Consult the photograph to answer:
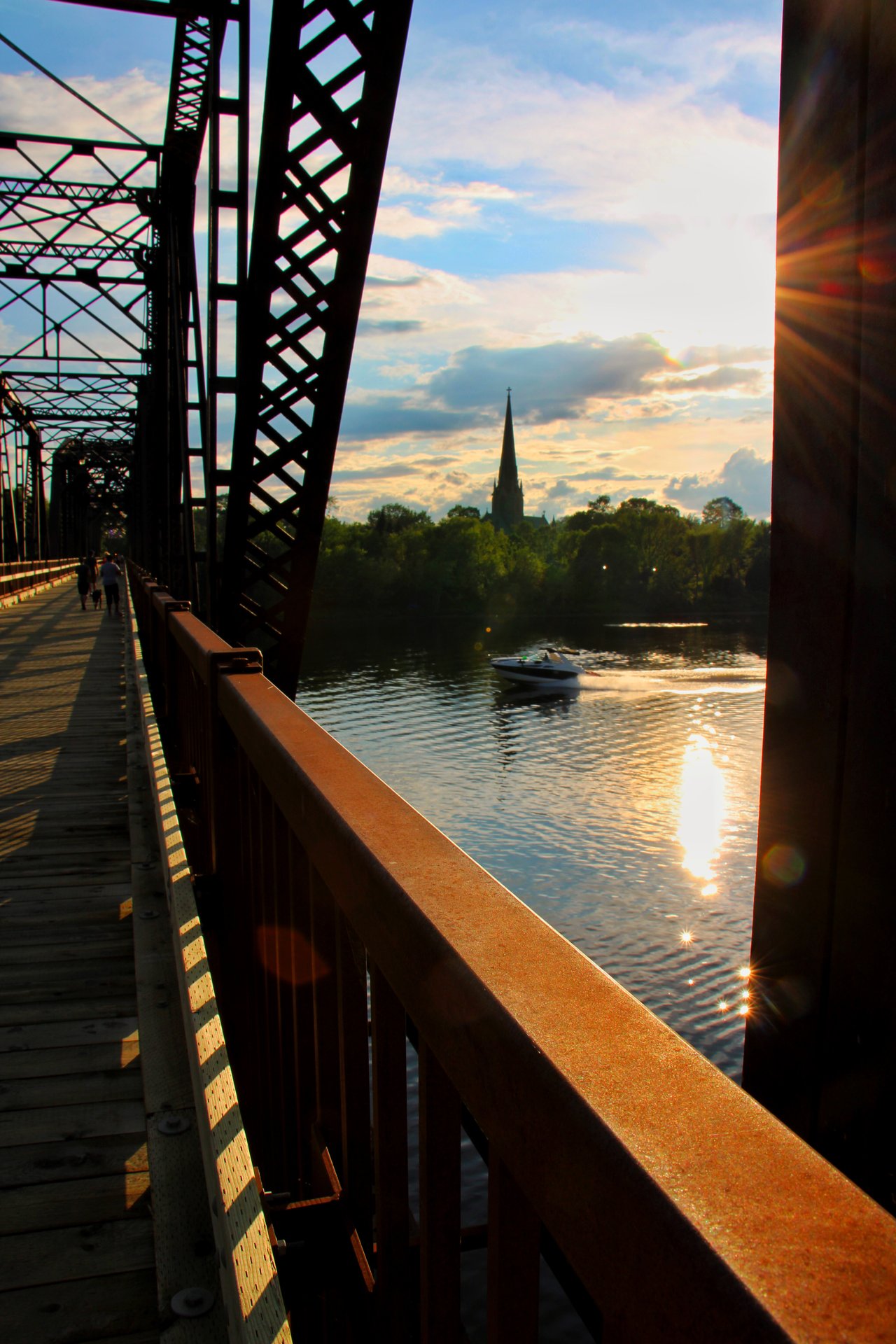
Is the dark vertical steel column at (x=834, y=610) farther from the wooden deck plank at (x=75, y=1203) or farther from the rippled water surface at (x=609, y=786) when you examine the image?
the rippled water surface at (x=609, y=786)

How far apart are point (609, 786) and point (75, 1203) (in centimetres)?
3484

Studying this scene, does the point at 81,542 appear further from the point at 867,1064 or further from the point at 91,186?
the point at 867,1064

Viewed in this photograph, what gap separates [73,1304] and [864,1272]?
6.81 ft

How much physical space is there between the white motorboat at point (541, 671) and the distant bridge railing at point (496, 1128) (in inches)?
2126

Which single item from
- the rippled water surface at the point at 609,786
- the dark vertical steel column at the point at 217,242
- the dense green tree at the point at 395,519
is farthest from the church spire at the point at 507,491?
the dark vertical steel column at the point at 217,242

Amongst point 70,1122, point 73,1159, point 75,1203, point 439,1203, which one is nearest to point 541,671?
point 70,1122

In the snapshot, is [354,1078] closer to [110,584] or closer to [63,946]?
[63,946]

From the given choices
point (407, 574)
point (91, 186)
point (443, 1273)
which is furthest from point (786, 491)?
point (407, 574)

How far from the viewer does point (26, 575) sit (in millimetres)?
30266

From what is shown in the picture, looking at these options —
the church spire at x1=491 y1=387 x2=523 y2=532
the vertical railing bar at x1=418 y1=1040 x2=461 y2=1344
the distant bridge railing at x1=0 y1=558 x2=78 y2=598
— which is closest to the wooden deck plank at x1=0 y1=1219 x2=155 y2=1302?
the vertical railing bar at x1=418 y1=1040 x2=461 y2=1344

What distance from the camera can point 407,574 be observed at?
96375mm

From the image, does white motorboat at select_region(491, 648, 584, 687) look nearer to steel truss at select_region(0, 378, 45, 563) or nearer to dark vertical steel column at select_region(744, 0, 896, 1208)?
steel truss at select_region(0, 378, 45, 563)

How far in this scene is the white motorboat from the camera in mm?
56156

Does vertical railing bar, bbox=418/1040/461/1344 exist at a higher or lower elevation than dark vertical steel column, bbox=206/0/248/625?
lower
